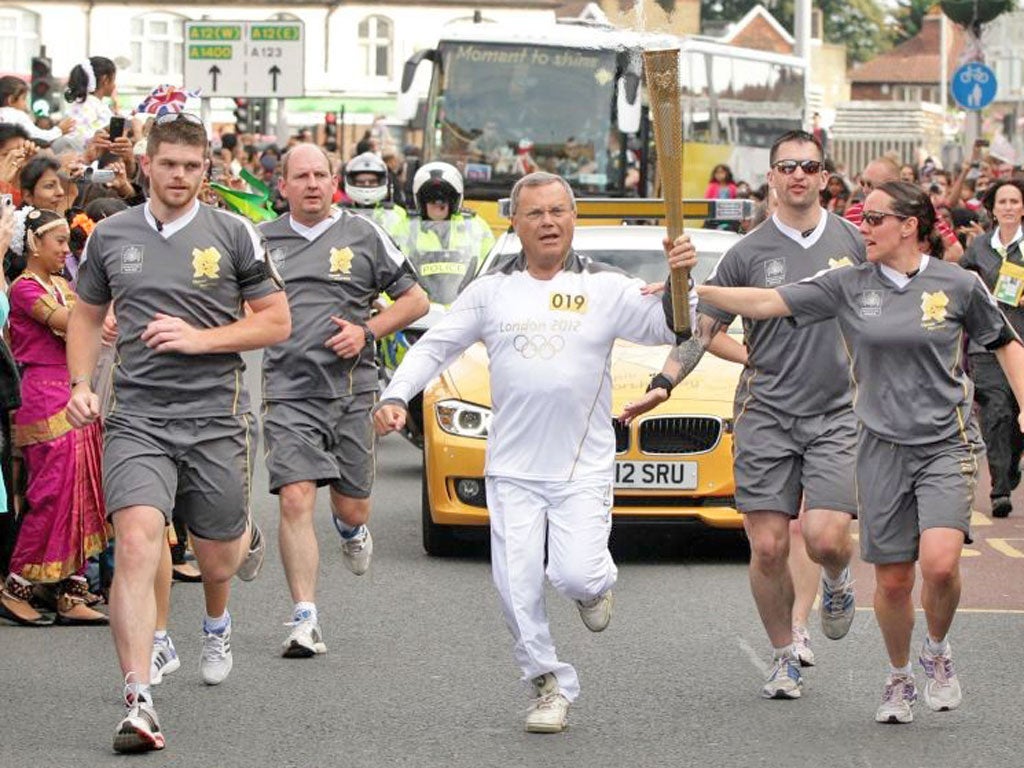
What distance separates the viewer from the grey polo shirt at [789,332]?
28.7 ft

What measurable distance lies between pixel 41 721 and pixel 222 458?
3.56 feet

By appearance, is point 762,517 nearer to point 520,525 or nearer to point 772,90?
point 520,525

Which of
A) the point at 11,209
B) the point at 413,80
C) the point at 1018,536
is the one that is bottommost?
the point at 1018,536

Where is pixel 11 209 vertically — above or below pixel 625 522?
above

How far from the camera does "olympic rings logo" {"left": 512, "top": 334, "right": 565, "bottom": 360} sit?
26.7 feet

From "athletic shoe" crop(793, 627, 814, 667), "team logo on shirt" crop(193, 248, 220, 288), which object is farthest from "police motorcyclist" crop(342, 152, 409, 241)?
"team logo on shirt" crop(193, 248, 220, 288)

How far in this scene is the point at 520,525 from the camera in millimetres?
8156

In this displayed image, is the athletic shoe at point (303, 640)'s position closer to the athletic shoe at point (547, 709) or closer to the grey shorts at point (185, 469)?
the grey shorts at point (185, 469)

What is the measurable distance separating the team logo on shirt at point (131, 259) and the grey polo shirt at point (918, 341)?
2406 millimetres

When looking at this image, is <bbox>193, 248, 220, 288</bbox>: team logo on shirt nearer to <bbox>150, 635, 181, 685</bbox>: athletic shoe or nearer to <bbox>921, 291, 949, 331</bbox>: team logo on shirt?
<bbox>150, 635, 181, 685</bbox>: athletic shoe

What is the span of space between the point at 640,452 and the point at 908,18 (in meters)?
140

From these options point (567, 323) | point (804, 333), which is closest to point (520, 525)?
point (567, 323)

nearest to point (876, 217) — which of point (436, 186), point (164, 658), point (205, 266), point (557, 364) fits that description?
point (557, 364)

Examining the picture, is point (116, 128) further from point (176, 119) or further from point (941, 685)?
point (941, 685)
